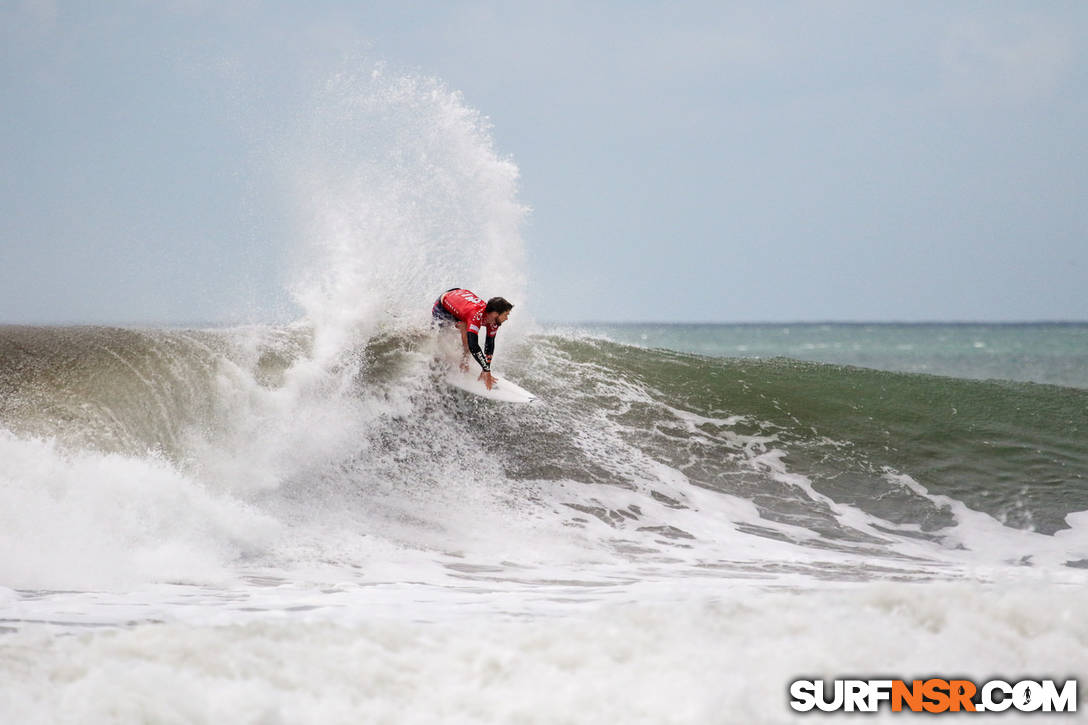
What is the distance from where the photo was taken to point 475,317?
7949mm

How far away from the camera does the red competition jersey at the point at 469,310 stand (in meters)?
7.95

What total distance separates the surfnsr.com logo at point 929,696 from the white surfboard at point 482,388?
5.83 metres

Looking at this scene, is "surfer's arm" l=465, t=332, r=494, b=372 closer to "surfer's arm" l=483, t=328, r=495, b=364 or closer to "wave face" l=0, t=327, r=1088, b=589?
"surfer's arm" l=483, t=328, r=495, b=364

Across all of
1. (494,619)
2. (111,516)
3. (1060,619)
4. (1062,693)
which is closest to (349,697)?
(494,619)

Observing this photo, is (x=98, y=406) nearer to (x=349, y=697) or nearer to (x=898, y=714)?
(x=349, y=697)

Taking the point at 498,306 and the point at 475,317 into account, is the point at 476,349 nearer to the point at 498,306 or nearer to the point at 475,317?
the point at 475,317

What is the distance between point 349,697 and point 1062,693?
2414 millimetres

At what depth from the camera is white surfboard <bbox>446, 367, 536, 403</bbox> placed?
8.61 meters

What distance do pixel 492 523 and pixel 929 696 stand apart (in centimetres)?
401

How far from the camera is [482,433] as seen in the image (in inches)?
320

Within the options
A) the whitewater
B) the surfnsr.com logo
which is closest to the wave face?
the whitewater

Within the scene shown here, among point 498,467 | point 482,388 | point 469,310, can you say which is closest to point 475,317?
point 469,310

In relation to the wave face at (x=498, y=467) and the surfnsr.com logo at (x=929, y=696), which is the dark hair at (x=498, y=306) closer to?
the wave face at (x=498, y=467)

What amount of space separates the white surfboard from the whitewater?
0.12 metres
